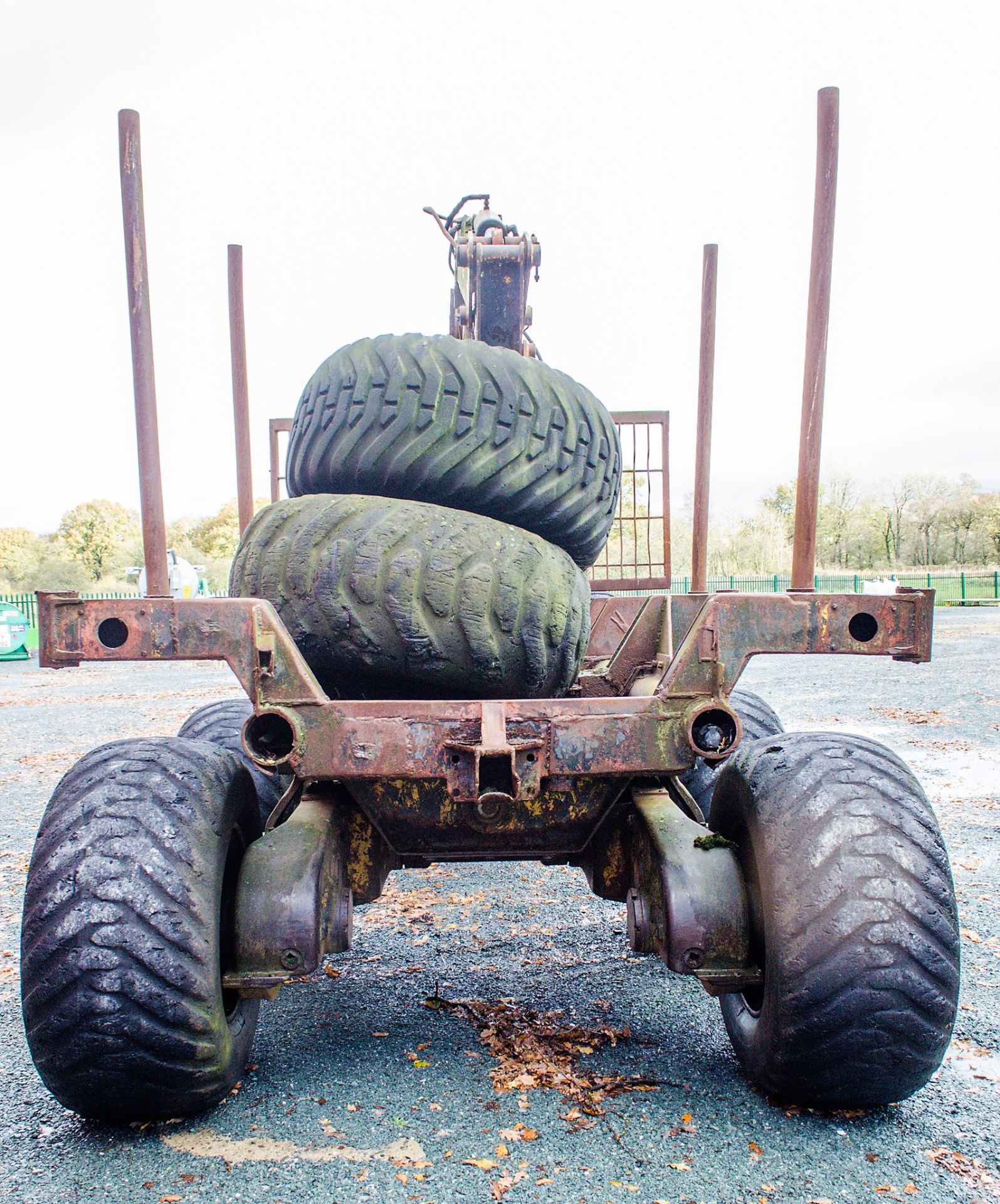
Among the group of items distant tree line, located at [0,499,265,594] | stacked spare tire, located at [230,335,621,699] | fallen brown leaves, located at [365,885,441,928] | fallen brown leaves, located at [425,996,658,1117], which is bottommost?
distant tree line, located at [0,499,265,594]

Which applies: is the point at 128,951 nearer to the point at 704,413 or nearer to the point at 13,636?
the point at 704,413

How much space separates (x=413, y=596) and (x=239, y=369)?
9.78ft

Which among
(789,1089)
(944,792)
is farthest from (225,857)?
(944,792)

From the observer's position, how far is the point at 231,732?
167 inches

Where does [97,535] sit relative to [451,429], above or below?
below

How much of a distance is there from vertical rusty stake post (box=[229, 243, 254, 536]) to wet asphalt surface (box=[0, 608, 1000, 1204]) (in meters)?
2.34

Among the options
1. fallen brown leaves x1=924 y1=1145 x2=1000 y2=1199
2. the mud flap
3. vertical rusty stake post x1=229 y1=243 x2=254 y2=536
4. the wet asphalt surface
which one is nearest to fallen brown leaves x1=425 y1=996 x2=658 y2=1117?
the wet asphalt surface

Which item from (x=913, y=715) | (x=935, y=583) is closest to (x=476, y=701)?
(x=913, y=715)

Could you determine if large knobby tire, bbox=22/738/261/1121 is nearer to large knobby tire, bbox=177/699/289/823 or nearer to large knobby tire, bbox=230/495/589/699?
large knobby tire, bbox=230/495/589/699

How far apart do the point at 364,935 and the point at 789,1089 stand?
2017 millimetres

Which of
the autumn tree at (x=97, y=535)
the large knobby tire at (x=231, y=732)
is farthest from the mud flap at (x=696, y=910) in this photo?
the autumn tree at (x=97, y=535)

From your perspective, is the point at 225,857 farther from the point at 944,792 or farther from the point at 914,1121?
the point at 944,792

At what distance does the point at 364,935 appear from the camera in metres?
3.88

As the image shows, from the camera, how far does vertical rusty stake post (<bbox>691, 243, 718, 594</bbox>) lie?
5.60m
